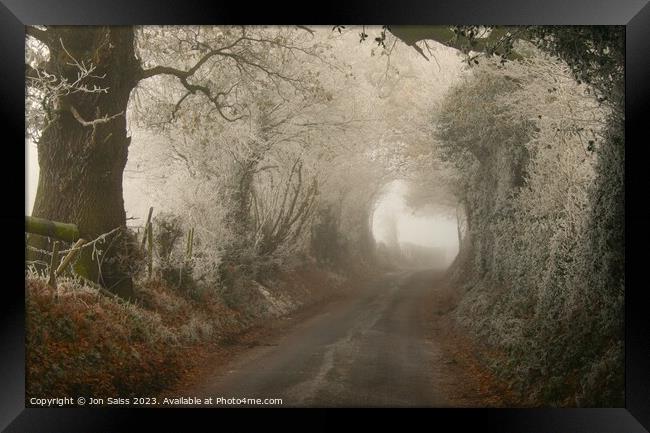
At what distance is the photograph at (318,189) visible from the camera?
674 centimetres

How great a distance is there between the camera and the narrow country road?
6840 millimetres

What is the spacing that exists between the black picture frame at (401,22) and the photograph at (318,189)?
0.49 feet

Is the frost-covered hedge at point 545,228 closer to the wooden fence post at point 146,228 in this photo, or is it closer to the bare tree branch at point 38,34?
the wooden fence post at point 146,228

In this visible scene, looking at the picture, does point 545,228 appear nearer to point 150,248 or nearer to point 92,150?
point 150,248

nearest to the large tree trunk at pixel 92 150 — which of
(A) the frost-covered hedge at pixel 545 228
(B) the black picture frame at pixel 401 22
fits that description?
(B) the black picture frame at pixel 401 22

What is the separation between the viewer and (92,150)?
7.47 meters

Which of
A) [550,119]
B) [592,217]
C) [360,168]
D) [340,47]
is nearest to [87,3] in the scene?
[340,47]

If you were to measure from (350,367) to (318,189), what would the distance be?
Answer: 140 inches

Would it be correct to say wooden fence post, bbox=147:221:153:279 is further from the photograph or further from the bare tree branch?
the bare tree branch

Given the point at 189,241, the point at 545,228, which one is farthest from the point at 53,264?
the point at 545,228

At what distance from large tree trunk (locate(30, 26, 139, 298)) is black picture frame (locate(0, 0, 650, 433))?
458mm

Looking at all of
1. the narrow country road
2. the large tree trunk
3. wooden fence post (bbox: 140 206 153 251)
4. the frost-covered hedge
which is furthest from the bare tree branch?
the frost-covered hedge

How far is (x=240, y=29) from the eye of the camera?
730cm

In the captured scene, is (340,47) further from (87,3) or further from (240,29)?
(87,3)
